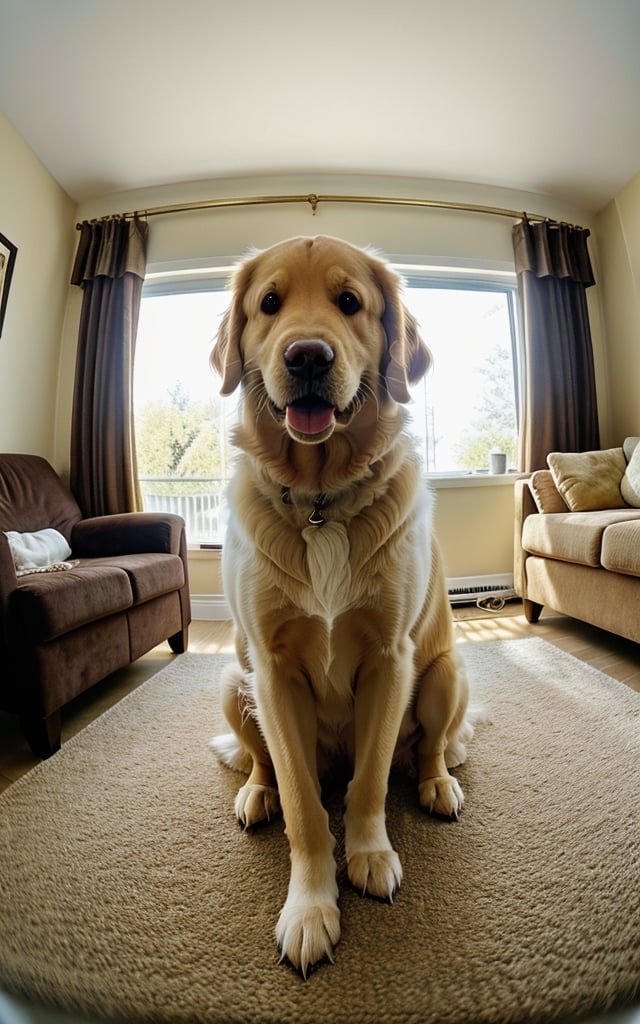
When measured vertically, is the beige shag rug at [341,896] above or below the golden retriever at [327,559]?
below

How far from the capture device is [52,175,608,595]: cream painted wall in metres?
3.04

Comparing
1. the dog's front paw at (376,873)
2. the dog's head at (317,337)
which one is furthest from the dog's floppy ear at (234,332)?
the dog's front paw at (376,873)

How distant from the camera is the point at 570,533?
2.12m

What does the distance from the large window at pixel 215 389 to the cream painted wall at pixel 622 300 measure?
68 cm

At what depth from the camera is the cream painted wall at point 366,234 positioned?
3.04m

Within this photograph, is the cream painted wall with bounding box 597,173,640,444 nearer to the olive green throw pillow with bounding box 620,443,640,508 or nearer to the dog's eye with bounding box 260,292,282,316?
the olive green throw pillow with bounding box 620,443,640,508

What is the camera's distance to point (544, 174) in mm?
3027

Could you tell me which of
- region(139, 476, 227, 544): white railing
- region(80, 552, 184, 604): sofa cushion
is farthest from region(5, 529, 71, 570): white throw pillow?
region(139, 476, 227, 544): white railing

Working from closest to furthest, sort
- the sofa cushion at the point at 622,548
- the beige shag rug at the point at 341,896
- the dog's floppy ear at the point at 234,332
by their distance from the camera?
the beige shag rug at the point at 341,896 → the dog's floppy ear at the point at 234,332 → the sofa cushion at the point at 622,548

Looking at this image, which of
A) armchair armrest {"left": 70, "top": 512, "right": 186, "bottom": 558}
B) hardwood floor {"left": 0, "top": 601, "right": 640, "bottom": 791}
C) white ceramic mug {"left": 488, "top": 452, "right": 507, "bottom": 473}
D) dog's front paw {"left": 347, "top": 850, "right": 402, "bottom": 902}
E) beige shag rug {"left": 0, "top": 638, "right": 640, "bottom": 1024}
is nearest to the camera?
beige shag rug {"left": 0, "top": 638, "right": 640, "bottom": 1024}

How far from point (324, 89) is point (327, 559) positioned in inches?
113

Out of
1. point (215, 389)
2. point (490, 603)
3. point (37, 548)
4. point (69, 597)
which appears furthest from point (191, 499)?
point (490, 603)

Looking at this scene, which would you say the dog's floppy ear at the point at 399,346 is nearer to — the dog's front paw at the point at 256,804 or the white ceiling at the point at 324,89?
the dog's front paw at the point at 256,804

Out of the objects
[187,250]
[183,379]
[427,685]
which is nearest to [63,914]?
[427,685]
